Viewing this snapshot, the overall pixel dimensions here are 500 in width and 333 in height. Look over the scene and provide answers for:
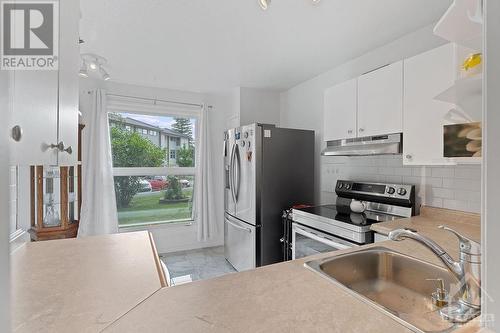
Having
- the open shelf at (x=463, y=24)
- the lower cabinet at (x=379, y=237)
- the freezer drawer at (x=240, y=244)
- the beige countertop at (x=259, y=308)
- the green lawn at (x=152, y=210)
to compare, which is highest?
the open shelf at (x=463, y=24)

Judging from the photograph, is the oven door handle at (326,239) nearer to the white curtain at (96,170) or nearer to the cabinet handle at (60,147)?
the cabinet handle at (60,147)

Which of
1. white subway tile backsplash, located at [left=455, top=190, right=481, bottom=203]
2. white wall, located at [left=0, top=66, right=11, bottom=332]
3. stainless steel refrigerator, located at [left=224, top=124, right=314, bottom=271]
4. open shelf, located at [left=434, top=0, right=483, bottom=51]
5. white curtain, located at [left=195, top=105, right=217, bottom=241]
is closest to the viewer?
white wall, located at [left=0, top=66, right=11, bottom=332]

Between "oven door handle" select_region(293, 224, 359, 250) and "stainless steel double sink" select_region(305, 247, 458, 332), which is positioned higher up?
"stainless steel double sink" select_region(305, 247, 458, 332)

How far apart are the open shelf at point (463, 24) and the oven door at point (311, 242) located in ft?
4.42

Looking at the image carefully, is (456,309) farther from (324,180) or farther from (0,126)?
(324,180)

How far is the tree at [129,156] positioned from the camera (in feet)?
11.4

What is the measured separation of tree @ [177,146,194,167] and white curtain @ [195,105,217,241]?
7.4 inches

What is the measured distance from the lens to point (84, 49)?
2.35 metres

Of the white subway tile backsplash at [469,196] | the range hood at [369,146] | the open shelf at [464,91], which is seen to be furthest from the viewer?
the range hood at [369,146]

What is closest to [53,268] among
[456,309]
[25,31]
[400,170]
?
[25,31]

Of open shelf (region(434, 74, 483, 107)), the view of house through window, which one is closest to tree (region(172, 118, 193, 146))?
the view of house through window

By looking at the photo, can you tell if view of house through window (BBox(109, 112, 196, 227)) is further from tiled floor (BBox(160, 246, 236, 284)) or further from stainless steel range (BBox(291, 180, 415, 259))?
stainless steel range (BBox(291, 180, 415, 259))

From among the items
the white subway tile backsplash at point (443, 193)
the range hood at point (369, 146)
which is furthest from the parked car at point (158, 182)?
the white subway tile backsplash at point (443, 193)

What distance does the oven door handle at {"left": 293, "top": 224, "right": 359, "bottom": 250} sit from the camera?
6.12ft
